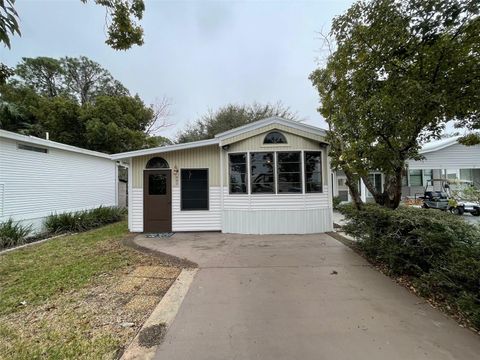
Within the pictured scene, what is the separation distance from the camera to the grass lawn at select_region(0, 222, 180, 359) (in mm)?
2508

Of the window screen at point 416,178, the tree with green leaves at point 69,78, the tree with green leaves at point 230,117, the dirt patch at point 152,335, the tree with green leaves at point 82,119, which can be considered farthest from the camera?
the tree with green leaves at point 69,78

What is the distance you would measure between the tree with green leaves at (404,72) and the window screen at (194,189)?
4.73 metres

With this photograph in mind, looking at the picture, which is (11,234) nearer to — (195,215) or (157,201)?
Answer: (157,201)

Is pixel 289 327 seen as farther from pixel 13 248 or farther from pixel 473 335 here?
pixel 13 248

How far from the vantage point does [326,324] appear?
2807mm

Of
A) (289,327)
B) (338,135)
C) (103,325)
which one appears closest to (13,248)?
(103,325)

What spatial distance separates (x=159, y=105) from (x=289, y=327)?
21.9 meters

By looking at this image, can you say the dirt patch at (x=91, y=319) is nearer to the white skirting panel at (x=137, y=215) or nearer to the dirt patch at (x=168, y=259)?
the dirt patch at (x=168, y=259)

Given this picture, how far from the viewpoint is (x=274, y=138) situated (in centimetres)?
797

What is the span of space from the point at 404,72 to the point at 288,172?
431 cm

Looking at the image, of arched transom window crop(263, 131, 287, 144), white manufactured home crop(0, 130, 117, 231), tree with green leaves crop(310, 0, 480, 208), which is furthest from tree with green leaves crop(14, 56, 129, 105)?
tree with green leaves crop(310, 0, 480, 208)

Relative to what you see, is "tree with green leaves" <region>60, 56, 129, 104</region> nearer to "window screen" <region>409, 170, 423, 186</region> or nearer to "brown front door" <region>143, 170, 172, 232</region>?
"brown front door" <region>143, 170, 172, 232</region>

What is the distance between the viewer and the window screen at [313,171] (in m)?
7.95

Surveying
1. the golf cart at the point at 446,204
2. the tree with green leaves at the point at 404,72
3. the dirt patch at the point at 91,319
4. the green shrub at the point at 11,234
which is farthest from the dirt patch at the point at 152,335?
the golf cart at the point at 446,204
